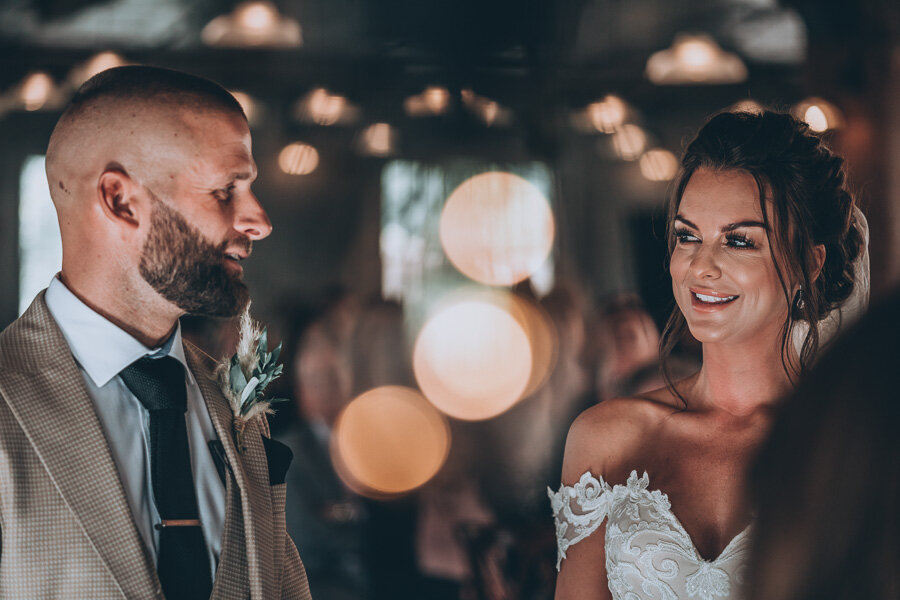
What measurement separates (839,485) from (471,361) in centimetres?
328

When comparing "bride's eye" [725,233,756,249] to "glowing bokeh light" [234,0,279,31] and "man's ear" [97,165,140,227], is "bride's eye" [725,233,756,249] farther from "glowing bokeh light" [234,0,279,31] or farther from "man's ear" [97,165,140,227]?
"glowing bokeh light" [234,0,279,31]

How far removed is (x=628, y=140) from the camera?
3.94 metres

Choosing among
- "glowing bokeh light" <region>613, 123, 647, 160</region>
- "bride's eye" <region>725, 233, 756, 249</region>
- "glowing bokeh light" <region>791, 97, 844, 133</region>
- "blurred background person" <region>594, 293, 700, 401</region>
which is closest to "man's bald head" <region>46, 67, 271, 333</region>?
"bride's eye" <region>725, 233, 756, 249</region>

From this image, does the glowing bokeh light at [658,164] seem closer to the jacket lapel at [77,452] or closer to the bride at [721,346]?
the bride at [721,346]

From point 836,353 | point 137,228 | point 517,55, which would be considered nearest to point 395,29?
point 517,55

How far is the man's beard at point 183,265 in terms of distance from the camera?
1428mm

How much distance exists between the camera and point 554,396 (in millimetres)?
3832

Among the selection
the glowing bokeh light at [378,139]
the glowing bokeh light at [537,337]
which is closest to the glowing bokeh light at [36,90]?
Result: the glowing bokeh light at [378,139]

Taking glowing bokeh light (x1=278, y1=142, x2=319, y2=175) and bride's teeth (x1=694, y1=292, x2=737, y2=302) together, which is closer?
bride's teeth (x1=694, y1=292, x2=737, y2=302)

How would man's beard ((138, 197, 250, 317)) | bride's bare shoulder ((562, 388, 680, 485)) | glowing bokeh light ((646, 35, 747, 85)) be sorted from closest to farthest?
man's beard ((138, 197, 250, 317))
bride's bare shoulder ((562, 388, 680, 485))
glowing bokeh light ((646, 35, 747, 85))

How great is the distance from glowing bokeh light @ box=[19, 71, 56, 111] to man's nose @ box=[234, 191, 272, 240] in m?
2.50

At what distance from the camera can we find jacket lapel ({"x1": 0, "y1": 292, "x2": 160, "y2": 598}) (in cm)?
123

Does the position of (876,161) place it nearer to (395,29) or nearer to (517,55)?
(517,55)

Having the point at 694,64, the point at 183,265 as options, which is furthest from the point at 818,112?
the point at 183,265
